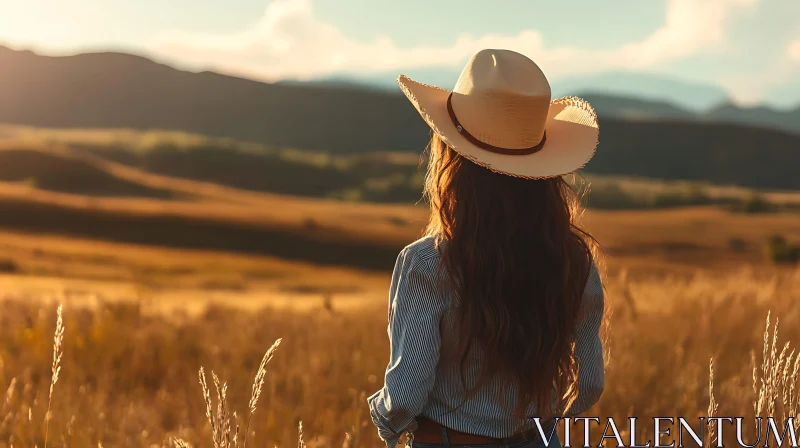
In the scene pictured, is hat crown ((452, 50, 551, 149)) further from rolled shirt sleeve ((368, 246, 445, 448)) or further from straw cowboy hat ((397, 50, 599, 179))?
A: rolled shirt sleeve ((368, 246, 445, 448))

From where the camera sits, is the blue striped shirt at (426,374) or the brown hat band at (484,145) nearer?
the blue striped shirt at (426,374)

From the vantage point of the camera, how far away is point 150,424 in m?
3.69

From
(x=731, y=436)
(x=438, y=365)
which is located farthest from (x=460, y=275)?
(x=731, y=436)

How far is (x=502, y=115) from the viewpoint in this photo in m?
2.09

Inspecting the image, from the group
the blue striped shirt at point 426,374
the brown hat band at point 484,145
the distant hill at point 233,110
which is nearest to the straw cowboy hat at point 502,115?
the brown hat band at point 484,145

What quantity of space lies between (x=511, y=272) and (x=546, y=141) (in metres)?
0.55

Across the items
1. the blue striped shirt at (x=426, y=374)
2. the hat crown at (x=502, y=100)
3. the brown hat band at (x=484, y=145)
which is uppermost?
the hat crown at (x=502, y=100)

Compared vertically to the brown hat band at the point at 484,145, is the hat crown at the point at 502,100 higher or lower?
higher

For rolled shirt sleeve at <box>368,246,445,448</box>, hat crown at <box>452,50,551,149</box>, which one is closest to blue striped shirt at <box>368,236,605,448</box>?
rolled shirt sleeve at <box>368,246,445,448</box>

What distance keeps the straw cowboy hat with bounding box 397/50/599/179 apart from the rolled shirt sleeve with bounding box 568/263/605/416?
1.22 feet

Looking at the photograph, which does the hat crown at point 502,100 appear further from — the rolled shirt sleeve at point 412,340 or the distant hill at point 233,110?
the distant hill at point 233,110

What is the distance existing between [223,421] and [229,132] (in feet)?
241

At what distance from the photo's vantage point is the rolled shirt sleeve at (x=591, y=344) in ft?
6.98

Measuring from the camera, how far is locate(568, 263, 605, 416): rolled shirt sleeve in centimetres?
213
